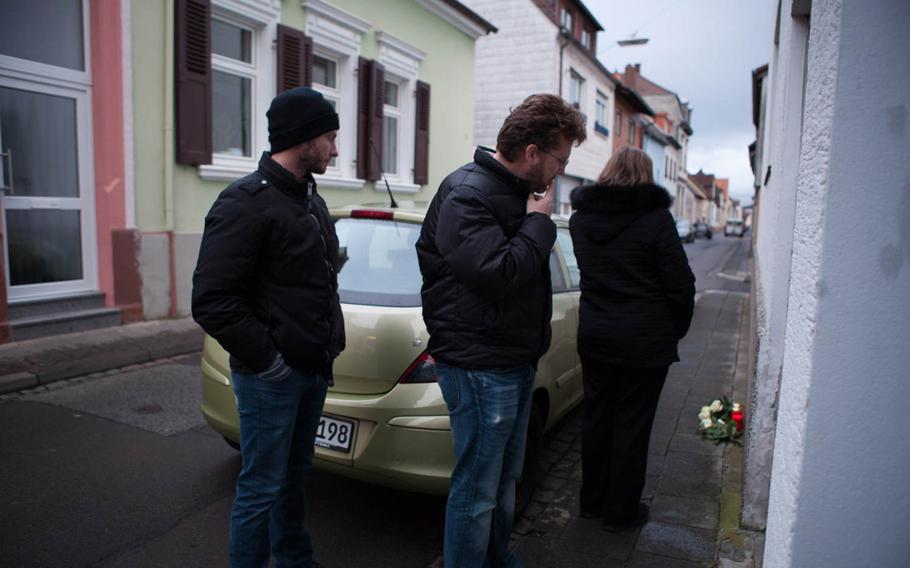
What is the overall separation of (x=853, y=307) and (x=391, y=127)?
11.7 metres

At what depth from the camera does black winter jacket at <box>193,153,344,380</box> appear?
2129mm

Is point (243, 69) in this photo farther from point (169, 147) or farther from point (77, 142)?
point (77, 142)

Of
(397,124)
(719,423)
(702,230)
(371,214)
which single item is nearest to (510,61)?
(397,124)

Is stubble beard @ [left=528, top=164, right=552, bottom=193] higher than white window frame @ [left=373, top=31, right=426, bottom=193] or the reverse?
the reverse

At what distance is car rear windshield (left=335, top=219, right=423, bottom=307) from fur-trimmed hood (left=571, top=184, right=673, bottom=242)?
2.98 feet

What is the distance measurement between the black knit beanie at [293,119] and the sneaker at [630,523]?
2338 millimetres

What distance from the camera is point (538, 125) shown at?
2197mm

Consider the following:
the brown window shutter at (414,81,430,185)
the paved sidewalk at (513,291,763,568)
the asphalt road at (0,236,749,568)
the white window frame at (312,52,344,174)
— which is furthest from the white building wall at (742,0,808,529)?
the brown window shutter at (414,81,430,185)

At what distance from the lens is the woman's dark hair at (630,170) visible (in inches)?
121

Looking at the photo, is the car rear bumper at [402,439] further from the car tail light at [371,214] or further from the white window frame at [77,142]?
the white window frame at [77,142]

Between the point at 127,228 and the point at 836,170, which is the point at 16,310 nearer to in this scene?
the point at 127,228

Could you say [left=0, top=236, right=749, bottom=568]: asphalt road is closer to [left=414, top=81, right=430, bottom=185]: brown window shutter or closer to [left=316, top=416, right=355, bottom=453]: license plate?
[left=316, top=416, right=355, bottom=453]: license plate

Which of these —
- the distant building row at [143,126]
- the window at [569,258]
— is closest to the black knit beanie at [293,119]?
the distant building row at [143,126]

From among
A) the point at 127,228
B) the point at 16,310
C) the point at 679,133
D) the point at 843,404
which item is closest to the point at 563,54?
the point at 127,228
